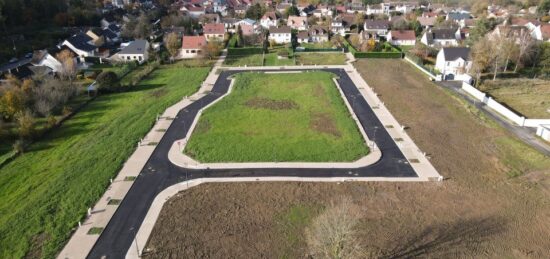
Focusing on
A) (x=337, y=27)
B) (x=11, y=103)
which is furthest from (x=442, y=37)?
(x=11, y=103)

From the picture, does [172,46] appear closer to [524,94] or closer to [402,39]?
[402,39]

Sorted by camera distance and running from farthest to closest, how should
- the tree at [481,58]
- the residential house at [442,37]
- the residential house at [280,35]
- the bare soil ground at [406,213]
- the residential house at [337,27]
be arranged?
the residential house at [337,27]
the residential house at [280,35]
the residential house at [442,37]
the tree at [481,58]
the bare soil ground at [406,213]

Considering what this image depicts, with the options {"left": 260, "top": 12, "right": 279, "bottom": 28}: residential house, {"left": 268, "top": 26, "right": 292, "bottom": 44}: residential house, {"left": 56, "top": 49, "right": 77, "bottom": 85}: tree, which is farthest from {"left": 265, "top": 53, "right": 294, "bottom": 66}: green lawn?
{"left": 56, "top": 49, "right": 77, "bottom": 85}: tree

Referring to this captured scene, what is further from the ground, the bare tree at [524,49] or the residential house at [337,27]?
the residential house at [337,27]

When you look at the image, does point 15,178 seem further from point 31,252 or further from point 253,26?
point 253,26

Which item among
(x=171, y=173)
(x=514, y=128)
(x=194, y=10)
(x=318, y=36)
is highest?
(x=194, y=10)

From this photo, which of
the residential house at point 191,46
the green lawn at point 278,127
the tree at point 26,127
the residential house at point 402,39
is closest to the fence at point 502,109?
the green lawn at point 278,127

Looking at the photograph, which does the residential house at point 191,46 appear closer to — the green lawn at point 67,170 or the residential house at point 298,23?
the green lawn at point 67,170
